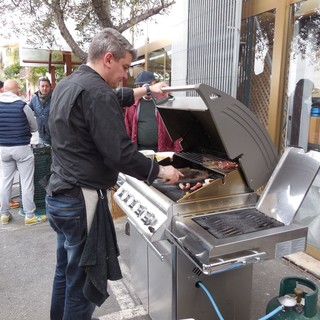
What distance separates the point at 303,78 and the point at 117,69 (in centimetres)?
235

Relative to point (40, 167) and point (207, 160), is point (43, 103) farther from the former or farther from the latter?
point (207, 160)

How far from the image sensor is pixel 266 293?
2803mm

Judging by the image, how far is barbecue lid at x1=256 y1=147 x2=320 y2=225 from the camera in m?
1.64

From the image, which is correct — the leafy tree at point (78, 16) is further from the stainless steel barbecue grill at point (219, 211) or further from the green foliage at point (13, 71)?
the green foliage at point (13, 71)

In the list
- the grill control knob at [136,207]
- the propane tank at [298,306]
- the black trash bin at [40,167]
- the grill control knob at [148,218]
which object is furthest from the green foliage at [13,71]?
the propane tank at [298,306]

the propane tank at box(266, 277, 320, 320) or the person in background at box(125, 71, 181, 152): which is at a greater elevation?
the person in background at box(125, 71, 181, 152)

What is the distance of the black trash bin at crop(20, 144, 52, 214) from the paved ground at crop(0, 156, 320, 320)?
2.17 feet

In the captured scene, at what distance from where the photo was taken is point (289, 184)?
173 centimetres

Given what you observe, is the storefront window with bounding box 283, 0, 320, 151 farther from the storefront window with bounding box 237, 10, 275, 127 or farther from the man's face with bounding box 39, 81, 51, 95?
the man's face with bounding box 39, 81, 51, 95

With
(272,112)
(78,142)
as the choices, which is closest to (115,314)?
(78,142)

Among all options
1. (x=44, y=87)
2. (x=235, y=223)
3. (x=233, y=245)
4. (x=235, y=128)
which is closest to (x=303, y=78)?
(x=235, y=128)

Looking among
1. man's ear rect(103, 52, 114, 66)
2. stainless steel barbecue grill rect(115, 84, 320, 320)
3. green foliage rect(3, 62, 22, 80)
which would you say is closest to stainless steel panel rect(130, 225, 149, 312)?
stainless steel barbecue grill rect(115, 84, 320, 320)

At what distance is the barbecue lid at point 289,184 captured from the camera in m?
1.64

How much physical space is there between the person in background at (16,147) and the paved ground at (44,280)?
17.0 inches
